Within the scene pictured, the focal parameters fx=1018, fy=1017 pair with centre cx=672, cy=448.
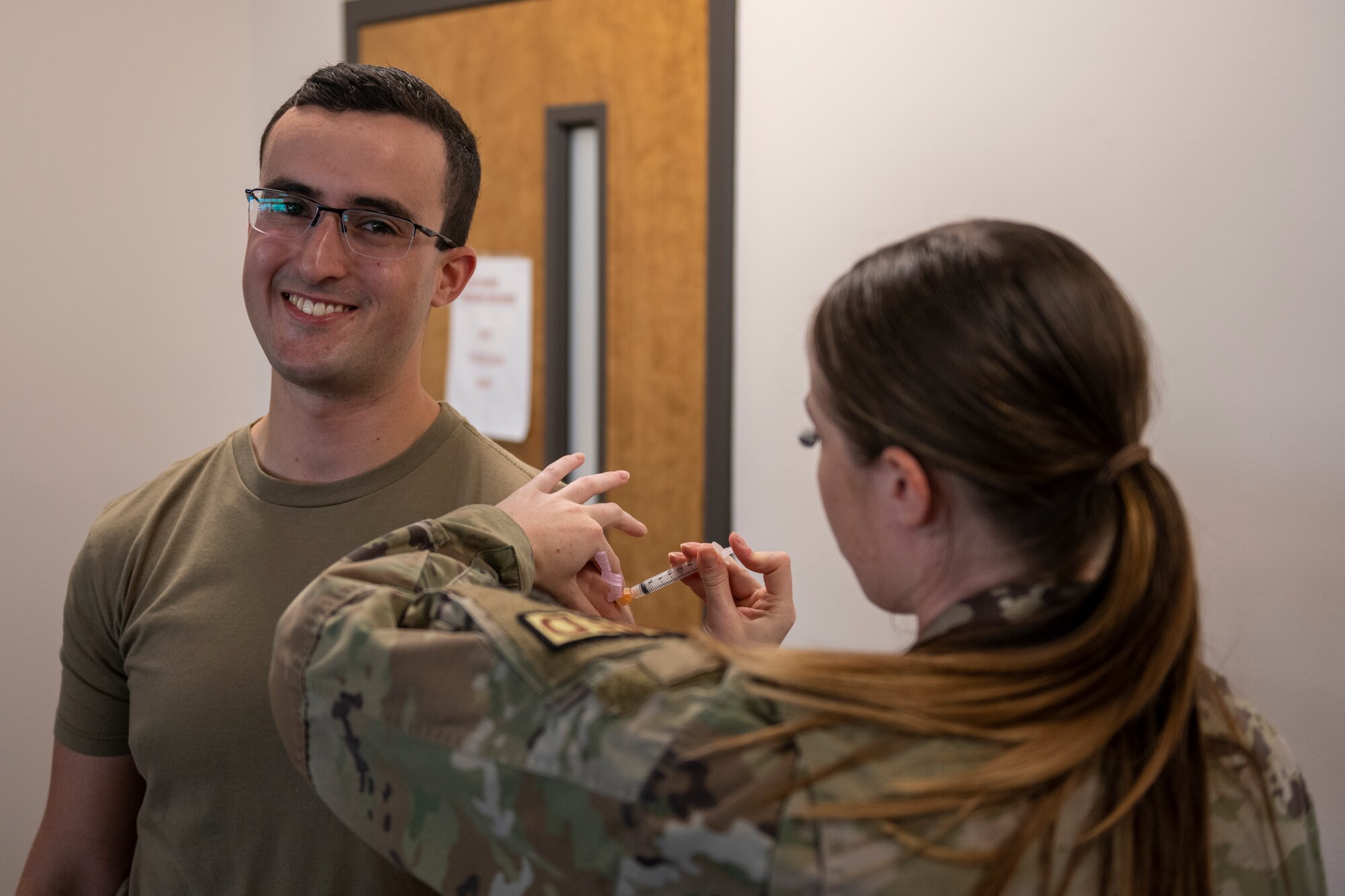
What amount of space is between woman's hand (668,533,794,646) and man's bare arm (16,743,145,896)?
74 centimetres

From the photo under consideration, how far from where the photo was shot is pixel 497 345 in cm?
241

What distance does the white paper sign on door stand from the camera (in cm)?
237

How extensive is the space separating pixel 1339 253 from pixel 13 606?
8.38 feet

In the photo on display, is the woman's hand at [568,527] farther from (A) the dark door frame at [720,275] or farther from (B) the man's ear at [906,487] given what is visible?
(A) the dark door frame at [720,275]

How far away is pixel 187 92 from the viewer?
2479 millimetres

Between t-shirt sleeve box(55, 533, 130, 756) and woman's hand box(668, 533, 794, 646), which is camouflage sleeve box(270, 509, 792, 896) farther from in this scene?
t-shirt sleeve box(55, 533, 130, 756)

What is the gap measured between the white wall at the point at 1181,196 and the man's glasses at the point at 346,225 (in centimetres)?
100

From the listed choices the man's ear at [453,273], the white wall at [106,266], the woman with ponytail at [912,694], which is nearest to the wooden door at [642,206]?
the white wall at [106,266]

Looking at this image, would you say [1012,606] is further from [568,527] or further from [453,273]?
[453,273]

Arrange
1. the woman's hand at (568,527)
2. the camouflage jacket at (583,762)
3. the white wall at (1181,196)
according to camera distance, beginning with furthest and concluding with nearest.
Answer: the white wall at (1181,196)
the woman's hand at (568,527)
the camouflage jacket at (583,762)

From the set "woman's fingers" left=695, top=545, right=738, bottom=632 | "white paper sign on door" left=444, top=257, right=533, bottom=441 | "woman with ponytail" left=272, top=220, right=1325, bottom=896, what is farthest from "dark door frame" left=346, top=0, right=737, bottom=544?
"woman with ponytail" left=272, top=220, right=1325, bottom=896

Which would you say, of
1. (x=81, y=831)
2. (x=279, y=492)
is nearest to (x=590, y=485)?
(x=279, y=492)

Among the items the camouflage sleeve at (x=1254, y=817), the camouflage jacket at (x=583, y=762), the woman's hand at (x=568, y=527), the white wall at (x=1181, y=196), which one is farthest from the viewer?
the white wall at (x=1181, y=196)

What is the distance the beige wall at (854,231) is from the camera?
1599mm
